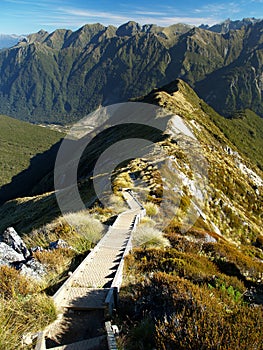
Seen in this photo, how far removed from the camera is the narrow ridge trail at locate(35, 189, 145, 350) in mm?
7525

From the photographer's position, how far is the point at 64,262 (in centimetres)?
1298

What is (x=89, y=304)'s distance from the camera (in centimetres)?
944

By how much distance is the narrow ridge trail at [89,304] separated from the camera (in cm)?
753

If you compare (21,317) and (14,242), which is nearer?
(21,317)

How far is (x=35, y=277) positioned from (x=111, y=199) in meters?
19.2

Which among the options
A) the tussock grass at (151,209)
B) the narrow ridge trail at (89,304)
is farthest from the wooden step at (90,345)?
the tussock grass at (151,209)

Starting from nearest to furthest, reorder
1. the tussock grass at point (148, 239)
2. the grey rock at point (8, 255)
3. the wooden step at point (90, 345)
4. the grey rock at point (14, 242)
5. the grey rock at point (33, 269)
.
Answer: the wooden step at point (90, 345) → the grey rock at point (33, 269) → the grey rock at point (8, 255) → the grey rock at point (14, 242) → the tussock grass at point (148, 239)

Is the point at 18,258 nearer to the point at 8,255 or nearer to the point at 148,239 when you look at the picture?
the point at 8,255

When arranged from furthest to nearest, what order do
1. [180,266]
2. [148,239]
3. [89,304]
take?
1. [148,239]
2. [180,266]
3. [89,304]

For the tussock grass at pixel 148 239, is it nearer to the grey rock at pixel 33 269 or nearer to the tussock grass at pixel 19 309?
the grey rock at pixel 33 269

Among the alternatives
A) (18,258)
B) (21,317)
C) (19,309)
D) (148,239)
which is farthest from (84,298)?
(148,239)

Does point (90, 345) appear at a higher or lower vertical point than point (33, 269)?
higher

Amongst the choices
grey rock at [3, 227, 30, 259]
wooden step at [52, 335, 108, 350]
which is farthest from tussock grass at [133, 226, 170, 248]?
wooden step at [52, 335, 108, 350]

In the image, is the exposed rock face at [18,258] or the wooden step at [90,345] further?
the exposed rock face at [18,258]
